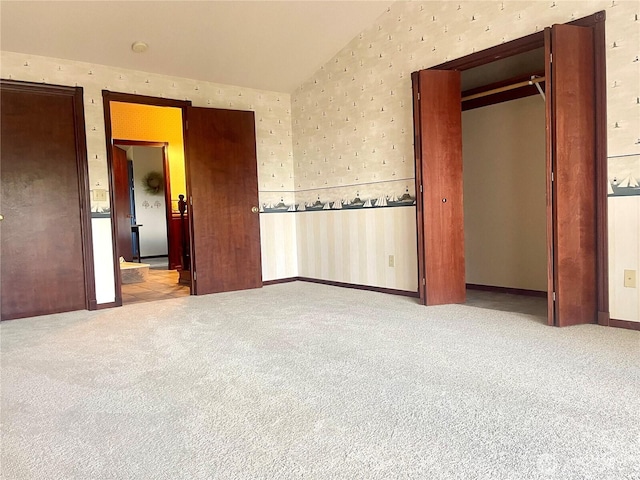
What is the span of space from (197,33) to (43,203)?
2015mm

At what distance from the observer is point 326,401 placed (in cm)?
186

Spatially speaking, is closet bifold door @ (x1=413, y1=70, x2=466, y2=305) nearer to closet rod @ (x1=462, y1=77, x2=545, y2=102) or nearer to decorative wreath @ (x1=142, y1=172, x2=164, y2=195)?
closet rod @ (x1=462, y1=77, x2=545, y2=102)

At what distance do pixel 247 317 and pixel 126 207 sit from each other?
17.6 feet

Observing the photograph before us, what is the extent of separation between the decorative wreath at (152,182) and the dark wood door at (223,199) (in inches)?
202

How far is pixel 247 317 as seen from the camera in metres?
3.58

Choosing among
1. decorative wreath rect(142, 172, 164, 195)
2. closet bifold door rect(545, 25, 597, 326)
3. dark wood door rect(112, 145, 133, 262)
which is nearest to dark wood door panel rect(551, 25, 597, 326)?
closet bifold door rect(545, 25, 597, 326)

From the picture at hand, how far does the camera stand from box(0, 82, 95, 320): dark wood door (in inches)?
152

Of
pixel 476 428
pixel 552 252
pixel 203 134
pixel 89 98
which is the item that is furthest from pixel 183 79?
pixel 476 428

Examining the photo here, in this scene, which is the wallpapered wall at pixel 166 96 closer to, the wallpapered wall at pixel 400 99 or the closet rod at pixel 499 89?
the wallpapered wall at pixel 400 99

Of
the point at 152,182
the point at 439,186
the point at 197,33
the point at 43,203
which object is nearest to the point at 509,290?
the point at 439,186

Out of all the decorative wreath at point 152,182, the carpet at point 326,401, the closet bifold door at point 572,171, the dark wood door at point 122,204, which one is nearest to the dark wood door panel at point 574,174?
the closet bifold door at point 572,171

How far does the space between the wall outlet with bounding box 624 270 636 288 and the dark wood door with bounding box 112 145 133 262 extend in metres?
6.64

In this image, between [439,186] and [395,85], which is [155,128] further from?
[439,186]

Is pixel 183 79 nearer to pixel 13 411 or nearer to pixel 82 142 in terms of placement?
pixel 82 142
